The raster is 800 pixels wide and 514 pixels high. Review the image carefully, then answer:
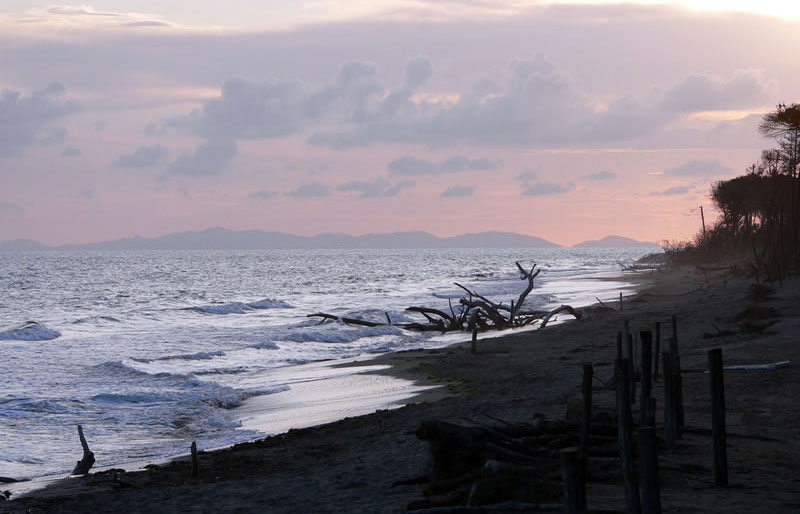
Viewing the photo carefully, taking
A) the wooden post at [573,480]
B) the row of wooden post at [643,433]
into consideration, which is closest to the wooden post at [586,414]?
the row of wooden post at [643,433]

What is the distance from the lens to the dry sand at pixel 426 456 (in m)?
9.00

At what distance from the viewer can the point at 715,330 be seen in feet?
80.1

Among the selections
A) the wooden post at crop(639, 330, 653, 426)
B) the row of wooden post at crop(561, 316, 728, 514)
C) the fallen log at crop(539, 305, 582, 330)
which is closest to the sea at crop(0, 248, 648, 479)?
the fallen log at crop(539, 305, 582, 330)

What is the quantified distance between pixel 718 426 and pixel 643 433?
2555 mm

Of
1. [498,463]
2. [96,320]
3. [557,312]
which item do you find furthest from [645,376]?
[96,320]

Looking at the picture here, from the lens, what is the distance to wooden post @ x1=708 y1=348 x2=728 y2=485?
342 inches

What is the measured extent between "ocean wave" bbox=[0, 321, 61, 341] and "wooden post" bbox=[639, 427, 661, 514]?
1380 inches

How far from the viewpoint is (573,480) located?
603cm

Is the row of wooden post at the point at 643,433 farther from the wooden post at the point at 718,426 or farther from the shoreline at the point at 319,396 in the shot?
the shoreline at the point at 319,396

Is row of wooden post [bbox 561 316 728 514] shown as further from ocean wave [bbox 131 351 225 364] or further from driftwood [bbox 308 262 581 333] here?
driftwood [bbox 308 262 581 333]

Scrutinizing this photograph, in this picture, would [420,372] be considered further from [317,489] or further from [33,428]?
[317,489]

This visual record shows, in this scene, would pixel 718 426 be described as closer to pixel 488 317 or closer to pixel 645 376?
pixel 645 376

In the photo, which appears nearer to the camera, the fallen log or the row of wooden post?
the row of wooden post

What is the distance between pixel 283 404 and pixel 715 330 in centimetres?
1247
